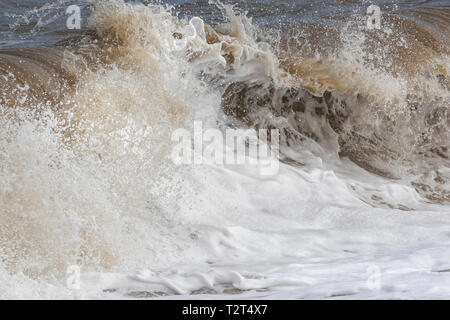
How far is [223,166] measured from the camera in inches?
212

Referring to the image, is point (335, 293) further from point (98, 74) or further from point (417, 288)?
point (98, 74)

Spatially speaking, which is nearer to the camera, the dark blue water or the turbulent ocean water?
the turbulent ocean water

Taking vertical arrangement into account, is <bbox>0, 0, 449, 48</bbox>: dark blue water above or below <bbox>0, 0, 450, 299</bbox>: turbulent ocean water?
above

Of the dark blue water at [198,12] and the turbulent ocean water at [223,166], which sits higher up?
the dark blue water at [198,12]

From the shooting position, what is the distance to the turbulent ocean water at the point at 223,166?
3844mm

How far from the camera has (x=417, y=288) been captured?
352 centimetres

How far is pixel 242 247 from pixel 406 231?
1107mm

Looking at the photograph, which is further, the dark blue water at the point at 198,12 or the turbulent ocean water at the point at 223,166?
the dark blue water at the point at 198,12

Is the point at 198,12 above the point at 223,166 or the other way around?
above

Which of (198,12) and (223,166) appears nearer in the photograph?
(223,166)

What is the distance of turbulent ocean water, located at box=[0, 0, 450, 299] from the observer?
151 inches
